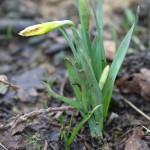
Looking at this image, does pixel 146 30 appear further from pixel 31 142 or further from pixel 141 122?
pixel 31 142

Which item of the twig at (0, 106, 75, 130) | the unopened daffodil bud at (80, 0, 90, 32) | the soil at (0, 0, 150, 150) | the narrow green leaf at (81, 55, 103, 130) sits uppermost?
the unopened daffodil bud at (80, 0, 90, 32)

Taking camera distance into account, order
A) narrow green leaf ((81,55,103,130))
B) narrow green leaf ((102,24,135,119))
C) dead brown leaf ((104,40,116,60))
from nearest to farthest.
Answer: narrow green leaf ((81,55,103,130)), narrow green leaf ((102,24,135,119)), dead brown leaf ((104,40,116,60))

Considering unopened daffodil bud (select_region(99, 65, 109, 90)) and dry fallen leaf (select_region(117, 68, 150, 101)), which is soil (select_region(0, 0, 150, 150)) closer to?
dry fallen leaf (select_region(117, 68, 150, 101))

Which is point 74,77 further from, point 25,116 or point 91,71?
point 25,116

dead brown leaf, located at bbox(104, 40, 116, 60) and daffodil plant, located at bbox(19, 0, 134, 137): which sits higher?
daffodil plant, located at bbox(19, 0, 134, 137)

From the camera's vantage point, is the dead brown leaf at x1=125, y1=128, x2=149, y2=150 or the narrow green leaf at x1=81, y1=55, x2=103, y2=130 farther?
the dead brown leaf at x1=125, y1=128, x2=149, y2=150

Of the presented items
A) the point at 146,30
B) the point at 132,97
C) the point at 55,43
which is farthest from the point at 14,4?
the point at 132,97

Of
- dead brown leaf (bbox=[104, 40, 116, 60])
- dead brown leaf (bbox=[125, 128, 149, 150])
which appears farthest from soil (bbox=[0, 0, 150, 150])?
dead brown leaf (bbox=[104, 40, 116, 60])
